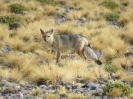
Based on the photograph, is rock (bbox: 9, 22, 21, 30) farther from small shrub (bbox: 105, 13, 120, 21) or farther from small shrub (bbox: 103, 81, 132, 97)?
small shrub (bbox: 103, 81, 132, 97)

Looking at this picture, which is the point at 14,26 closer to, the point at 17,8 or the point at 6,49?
the point at 6,49

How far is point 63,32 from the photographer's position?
51.1 ft

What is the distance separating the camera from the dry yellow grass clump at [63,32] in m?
8.59

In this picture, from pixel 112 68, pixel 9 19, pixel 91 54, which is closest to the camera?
pixel 112 68

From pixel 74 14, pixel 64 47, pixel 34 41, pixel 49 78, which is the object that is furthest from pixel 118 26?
pixel 49 78

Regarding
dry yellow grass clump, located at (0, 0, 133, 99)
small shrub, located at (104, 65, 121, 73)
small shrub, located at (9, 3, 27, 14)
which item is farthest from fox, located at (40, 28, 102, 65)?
small shrub, located at (9, 3, 27, 14)

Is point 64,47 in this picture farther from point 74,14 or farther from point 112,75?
point 74,14

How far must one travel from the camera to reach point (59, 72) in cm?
859

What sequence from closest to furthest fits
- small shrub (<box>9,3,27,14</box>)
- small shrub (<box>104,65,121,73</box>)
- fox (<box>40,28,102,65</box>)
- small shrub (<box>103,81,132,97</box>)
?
1. small shrub (<box>103,81,132,97</box>)
2. small shrub (<box>104,65,121,73</box>)
3. fox (<box>40,28,102,65</box>)
4. small shrub (<box>9,3,27,14</box>)

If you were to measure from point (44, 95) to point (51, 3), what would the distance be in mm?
16162

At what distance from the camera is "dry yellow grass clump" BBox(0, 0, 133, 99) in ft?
28.2

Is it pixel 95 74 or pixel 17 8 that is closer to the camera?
pixel 95 74

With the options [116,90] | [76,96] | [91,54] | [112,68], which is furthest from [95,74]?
[76,96]

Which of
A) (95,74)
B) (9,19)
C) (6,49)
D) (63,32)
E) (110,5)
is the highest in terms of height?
(110,5)
